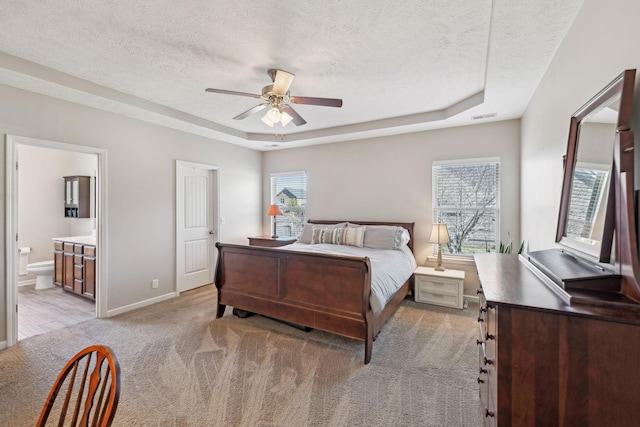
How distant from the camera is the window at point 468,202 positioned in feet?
13.5

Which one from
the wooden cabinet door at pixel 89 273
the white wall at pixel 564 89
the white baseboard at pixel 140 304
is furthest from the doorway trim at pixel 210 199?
the white wall at pixel 564 89

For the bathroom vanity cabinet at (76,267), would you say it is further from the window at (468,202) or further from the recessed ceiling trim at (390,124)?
the window at (468,202)

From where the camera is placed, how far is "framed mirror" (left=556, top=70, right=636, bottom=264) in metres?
1.14

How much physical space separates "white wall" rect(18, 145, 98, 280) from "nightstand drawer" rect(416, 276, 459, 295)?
5857 mm

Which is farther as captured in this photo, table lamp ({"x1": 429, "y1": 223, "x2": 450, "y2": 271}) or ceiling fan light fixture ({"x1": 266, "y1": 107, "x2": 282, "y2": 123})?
table lamp ({"x1": 429, "y1": 223, "x2": 450, "y2": 271})

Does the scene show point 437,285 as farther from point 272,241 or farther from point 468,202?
point 272,241

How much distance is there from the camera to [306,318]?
2963 mm

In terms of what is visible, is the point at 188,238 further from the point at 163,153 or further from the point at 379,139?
the point at 379,139

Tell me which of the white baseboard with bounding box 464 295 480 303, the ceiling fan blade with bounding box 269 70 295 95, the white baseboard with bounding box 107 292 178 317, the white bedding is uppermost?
the ceiling fan blade with bounding box 269 70 295 95

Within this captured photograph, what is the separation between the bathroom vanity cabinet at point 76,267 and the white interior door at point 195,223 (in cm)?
110

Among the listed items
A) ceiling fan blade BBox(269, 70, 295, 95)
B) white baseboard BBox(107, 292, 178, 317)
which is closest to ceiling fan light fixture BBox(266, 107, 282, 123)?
ceiling fan blade BBox(269, 70, 295, 95)

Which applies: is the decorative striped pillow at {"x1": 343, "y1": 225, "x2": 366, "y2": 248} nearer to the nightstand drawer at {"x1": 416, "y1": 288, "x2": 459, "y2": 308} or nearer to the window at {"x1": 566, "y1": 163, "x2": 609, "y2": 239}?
the nightstand drawer at {"x1": 416, "y1": 288, "x2": 459, "y2": 308}

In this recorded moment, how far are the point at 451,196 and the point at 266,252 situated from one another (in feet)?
9.61

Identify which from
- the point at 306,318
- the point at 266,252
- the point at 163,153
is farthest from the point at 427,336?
the point at 163,153
